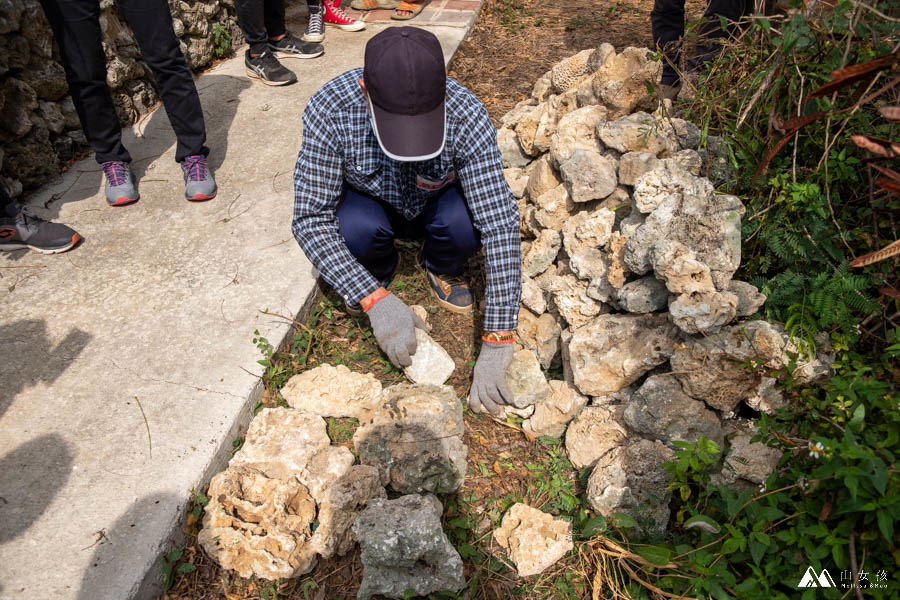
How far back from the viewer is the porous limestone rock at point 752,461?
187cm

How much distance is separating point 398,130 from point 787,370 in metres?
1.46

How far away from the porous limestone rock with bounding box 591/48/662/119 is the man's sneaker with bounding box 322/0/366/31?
9.98 ft

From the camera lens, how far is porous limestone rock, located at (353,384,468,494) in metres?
2.14

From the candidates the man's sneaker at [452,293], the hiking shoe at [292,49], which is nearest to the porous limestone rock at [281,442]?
the man's sneaker at [452,293]

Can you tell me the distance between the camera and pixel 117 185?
3234mm

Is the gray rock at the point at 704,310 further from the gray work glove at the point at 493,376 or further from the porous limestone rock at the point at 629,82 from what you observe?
the porous limestone rock at the point at 629,82

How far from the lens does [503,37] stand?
5340 mm

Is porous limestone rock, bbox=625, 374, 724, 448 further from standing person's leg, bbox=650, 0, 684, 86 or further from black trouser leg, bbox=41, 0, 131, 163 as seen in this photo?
black trouser leg, bbox=41, 0, 131, 163

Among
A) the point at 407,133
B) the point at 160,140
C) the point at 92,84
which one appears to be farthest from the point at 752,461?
the point at 160,140

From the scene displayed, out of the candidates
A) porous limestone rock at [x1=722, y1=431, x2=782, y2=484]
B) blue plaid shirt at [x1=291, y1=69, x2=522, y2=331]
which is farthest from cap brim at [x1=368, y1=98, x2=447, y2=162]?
porous limestone rock at [x1=722, y1=431, x2=782, y2=484]

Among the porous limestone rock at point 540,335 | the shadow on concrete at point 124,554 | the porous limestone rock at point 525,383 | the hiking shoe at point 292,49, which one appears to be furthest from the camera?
the hiking shoe at point 292,49

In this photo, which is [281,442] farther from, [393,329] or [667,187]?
[667,187]

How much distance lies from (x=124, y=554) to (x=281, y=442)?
0.58 metres

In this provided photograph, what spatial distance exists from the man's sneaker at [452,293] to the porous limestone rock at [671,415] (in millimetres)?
984
